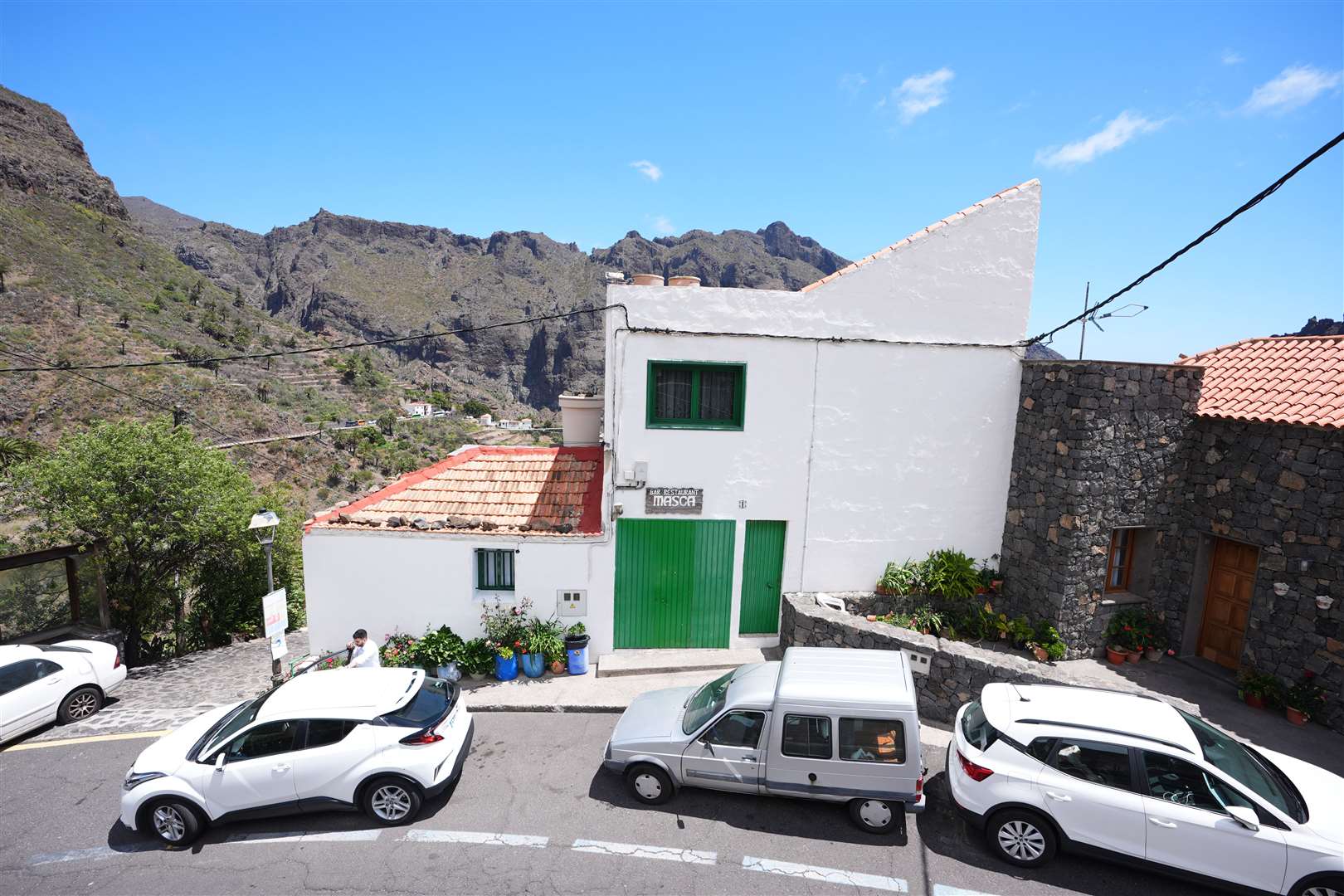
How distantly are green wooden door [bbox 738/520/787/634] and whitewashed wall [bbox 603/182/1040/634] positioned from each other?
0.63 feet

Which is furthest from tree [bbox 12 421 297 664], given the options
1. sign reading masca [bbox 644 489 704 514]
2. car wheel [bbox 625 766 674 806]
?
car wheel [bbox 625 766 674 806]

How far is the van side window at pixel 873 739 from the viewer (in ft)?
21.1

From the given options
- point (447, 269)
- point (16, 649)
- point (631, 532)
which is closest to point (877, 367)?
point (631, 532)

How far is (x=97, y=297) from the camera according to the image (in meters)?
39.8

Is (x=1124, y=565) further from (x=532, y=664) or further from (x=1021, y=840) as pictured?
(x=532, y=664)

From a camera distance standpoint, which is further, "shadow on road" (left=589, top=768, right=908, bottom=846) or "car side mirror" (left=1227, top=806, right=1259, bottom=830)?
"shadow on road" (left=589, top=768, right=908, bottom=846)

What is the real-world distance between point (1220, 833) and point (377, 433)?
54.4 m

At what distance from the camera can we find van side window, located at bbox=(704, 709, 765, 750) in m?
6.79

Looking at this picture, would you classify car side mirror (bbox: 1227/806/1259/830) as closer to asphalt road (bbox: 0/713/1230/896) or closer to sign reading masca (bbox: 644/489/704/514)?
asphalt road (bbox: 0/713/1230/896)

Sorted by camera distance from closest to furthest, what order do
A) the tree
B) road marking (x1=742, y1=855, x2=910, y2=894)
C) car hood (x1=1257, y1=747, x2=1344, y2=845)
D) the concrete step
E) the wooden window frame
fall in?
car hood (x1=1257, y1=747, x2=1344, y2=845) → road marking (x1=742, y1=855, x2=910, y2=894) → the concrete step → the wooden window frame → the tree

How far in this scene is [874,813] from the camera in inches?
261

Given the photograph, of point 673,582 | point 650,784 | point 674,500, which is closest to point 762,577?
point 673,582

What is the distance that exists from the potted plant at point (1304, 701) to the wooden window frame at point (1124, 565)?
108 inches

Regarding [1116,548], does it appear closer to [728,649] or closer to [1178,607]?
[1178,607]
